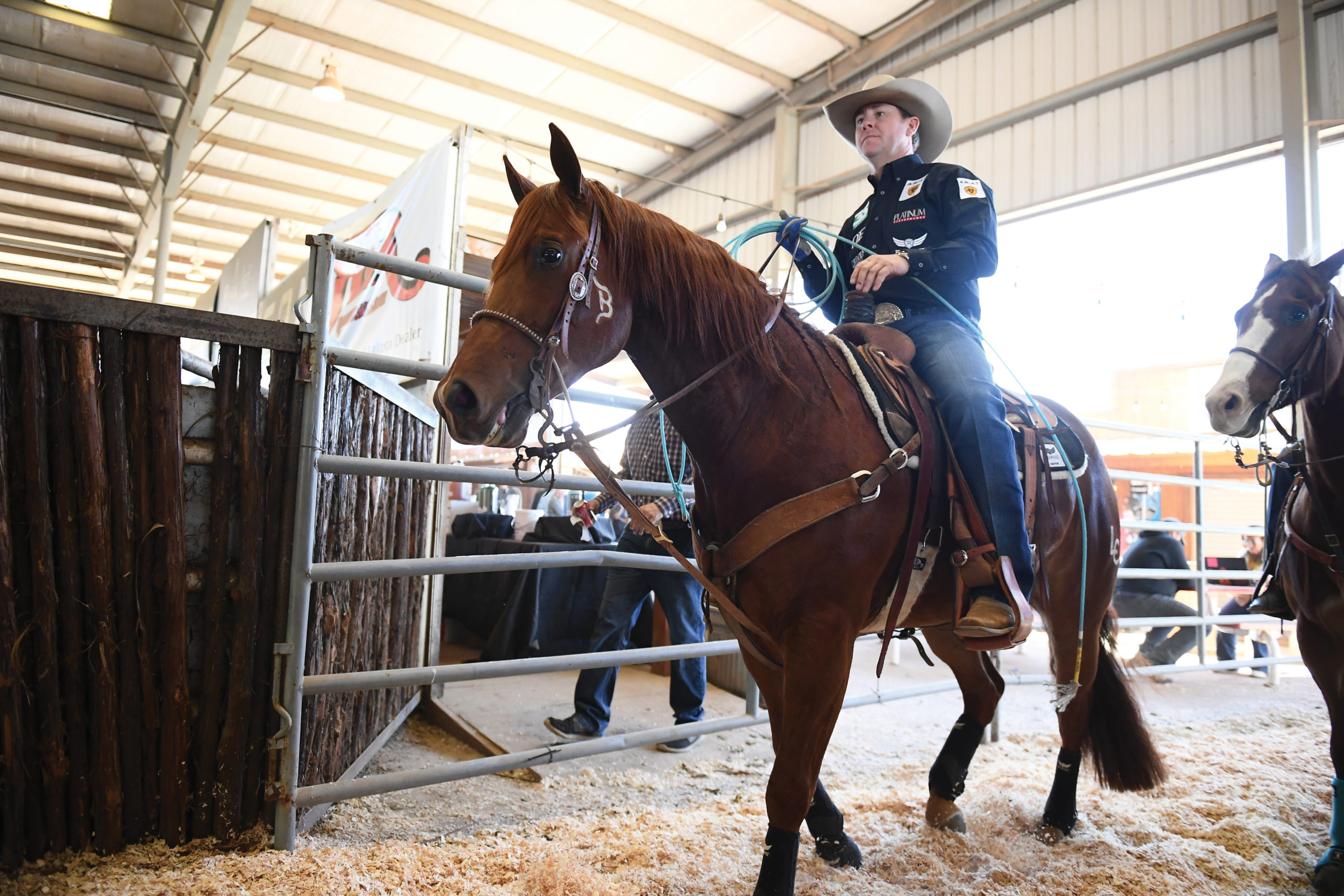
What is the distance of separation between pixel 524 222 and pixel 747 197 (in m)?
9.48

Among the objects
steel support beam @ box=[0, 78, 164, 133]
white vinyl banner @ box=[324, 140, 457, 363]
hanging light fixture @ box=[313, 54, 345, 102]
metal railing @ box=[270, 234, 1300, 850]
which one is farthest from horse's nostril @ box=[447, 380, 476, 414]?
steel support beam @ box=[0, 78, 164, 133]

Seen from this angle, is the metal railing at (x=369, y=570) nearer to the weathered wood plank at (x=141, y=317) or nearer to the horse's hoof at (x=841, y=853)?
the weathered wood plank at (x=141, y=317)

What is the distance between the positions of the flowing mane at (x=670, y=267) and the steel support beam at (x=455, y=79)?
28.4 feet

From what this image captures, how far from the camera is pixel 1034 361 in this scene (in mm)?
9516

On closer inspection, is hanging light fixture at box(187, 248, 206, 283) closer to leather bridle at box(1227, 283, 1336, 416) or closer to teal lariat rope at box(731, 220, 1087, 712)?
teal lariat rope at box(731, 220, 1087, 712)

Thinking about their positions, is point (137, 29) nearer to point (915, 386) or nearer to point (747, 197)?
point (747, 197)

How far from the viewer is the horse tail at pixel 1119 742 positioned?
2617mm

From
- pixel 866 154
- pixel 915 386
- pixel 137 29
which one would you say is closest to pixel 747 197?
pixel 137 29

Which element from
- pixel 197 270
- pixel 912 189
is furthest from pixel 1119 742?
pixel 197 270

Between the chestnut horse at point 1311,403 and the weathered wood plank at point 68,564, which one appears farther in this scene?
the chestnut horse at point 1311,403

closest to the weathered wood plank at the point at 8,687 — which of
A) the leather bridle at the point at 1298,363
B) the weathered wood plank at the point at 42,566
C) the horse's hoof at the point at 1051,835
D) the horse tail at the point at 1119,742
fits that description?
the weathered wood plank at the point at 42,566

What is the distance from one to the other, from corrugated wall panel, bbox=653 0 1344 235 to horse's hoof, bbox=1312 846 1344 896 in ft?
19.4

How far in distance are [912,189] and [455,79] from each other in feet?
28.5

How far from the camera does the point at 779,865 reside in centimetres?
163
